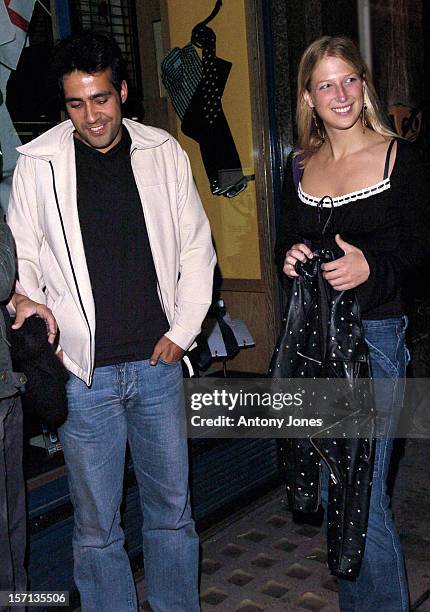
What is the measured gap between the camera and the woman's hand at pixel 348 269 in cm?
243

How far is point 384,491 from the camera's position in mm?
2617

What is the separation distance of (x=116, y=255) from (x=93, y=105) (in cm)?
51

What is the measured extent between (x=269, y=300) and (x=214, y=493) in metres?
1.27

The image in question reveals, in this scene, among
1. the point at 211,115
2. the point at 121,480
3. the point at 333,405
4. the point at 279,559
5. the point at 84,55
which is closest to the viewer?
the point at 333,405

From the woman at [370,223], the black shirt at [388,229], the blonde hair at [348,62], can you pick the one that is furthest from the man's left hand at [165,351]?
the blonde hair at [348,62]

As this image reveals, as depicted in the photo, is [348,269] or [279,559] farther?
[279,559]

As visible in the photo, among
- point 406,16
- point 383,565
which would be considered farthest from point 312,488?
point 406,16

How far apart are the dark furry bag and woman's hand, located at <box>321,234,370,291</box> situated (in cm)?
90

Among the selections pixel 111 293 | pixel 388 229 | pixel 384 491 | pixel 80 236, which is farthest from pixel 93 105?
pixel 384 491

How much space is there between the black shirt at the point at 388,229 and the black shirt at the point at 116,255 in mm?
617

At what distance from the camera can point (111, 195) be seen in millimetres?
2771

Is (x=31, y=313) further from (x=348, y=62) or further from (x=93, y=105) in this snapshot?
(x=348, y=62)

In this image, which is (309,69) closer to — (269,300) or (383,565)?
(383,565)

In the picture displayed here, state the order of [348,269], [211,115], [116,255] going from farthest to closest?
[211,115] → [116,255] → [348,269]
